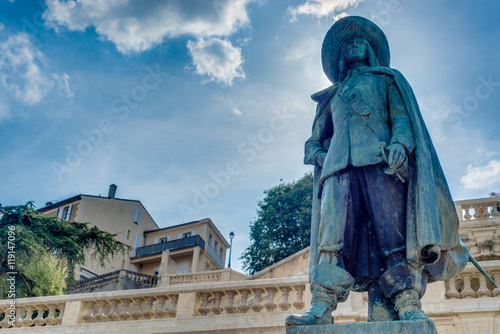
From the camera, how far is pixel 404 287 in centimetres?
410

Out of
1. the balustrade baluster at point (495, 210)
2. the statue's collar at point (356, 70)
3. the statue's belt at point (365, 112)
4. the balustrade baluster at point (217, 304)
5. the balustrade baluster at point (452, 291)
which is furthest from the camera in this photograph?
the balustrade baluster at point (495, 210)

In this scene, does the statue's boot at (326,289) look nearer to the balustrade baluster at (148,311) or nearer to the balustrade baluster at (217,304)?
the balustrade baluster at (217,304)

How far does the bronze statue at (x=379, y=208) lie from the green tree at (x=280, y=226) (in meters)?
29.3

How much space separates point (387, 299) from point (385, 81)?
2015 millimetres

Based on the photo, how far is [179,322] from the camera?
Result: 10.5 m

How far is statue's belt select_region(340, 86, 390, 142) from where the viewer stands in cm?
482

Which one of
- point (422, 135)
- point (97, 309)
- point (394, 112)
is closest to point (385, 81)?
point (394, 112)

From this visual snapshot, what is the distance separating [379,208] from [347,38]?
6.37 ft

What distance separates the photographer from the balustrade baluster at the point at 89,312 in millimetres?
11070

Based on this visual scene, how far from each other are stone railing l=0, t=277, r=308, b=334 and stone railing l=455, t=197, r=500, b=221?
8210 millimetres

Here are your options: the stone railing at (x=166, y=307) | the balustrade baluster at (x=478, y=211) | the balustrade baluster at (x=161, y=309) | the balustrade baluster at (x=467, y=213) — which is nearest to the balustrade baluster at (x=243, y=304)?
the stone railing at (x=166, y=307)

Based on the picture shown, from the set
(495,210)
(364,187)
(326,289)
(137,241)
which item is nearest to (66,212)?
(137,241)

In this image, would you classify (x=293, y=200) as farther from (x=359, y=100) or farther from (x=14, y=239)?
(x=359, y=100)

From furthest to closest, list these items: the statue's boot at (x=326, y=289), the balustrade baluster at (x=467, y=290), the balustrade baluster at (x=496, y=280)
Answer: the balustrade baluster at (x=467, y=290) < the balustrade baluster at (x=496, y=280) < the statue's boot at (x=326, y=289)
